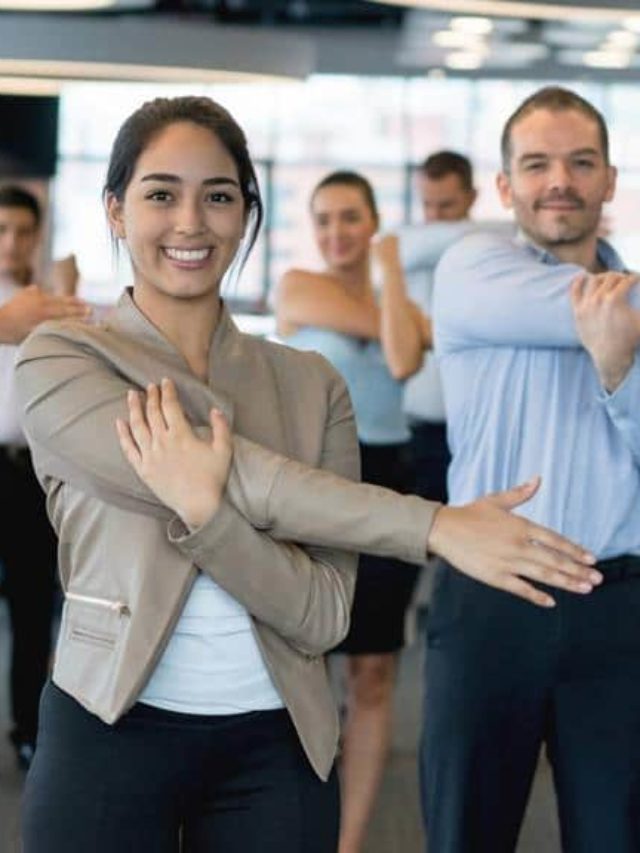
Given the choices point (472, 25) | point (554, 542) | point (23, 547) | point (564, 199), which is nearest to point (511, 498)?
point (554, 542)

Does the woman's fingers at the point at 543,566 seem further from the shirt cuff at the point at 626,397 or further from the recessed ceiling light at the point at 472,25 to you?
the recessed ceiling light at the point at 472,25

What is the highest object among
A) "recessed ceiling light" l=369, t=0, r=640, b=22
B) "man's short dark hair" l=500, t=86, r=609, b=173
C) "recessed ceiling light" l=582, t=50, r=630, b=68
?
"recessed ceiling light" l=582, t=50, r=630, b=68

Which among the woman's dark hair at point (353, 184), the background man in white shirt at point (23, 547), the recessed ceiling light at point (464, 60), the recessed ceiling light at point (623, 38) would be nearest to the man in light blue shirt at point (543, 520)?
the woman's dark hair at point (353, 184)

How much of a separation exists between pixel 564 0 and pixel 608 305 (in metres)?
2.96

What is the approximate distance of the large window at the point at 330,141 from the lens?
604 inches

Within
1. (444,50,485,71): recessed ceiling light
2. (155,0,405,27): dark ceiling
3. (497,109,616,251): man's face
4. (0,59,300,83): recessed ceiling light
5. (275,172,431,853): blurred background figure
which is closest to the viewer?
(497,109,616,251): man's face

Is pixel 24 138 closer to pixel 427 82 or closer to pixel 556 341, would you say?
pixel 427 82

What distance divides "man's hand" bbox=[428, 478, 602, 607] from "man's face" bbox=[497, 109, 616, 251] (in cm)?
112

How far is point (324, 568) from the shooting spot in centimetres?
228

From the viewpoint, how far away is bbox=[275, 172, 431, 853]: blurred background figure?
183 inches

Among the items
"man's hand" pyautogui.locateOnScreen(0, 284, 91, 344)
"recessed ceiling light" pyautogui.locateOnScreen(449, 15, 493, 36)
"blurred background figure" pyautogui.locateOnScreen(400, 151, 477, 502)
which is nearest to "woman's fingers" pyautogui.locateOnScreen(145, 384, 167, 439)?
"man's hand" pyautogui.locateOnScreen(0, 284, 91, 344)

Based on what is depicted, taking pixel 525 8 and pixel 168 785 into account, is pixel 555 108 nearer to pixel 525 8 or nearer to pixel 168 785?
pixel 168 785

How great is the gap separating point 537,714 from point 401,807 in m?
2.34

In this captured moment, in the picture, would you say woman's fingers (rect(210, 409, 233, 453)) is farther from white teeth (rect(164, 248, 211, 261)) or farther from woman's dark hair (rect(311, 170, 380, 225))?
woman's dark hair (rect(311, 170, 380, 225))
